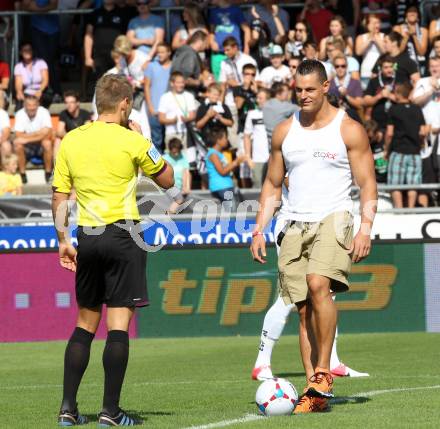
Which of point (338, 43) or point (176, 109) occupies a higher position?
point (338, 43)

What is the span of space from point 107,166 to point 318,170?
154cm

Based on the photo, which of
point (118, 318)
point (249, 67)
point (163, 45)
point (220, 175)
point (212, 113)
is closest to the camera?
point (118, 318)

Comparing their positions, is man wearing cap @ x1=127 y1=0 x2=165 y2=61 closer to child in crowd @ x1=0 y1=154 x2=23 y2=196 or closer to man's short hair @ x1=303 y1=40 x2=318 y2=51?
man's short hair @ x1=303 y1=40 x2=318 y2=51

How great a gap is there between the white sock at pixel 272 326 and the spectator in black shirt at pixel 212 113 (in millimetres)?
8621

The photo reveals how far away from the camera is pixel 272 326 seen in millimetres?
10430

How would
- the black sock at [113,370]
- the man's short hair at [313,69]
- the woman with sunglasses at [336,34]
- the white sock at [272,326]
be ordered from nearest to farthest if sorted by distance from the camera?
the black sock at [113,370] → the man's short hair at [313,69] → the white sock at [272,326] → the woman with sunglasses at [336,34]

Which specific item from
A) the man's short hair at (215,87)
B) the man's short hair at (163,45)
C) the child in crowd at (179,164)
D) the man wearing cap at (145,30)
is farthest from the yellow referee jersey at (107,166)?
the man wearing cap at (145,30)

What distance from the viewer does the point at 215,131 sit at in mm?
18125

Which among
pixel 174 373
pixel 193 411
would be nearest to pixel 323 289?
pixel 193 411

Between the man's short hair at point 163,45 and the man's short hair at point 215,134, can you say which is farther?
the man's short hair at point 163,45

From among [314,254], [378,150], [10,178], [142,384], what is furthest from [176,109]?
[314,254]

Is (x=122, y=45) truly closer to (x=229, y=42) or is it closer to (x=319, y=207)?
(x=229, y=42)

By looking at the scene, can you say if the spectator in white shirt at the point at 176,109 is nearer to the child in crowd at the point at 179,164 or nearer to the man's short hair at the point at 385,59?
the child in crowd at the point at 179,164

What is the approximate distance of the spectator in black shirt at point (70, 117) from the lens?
19.4 metres
